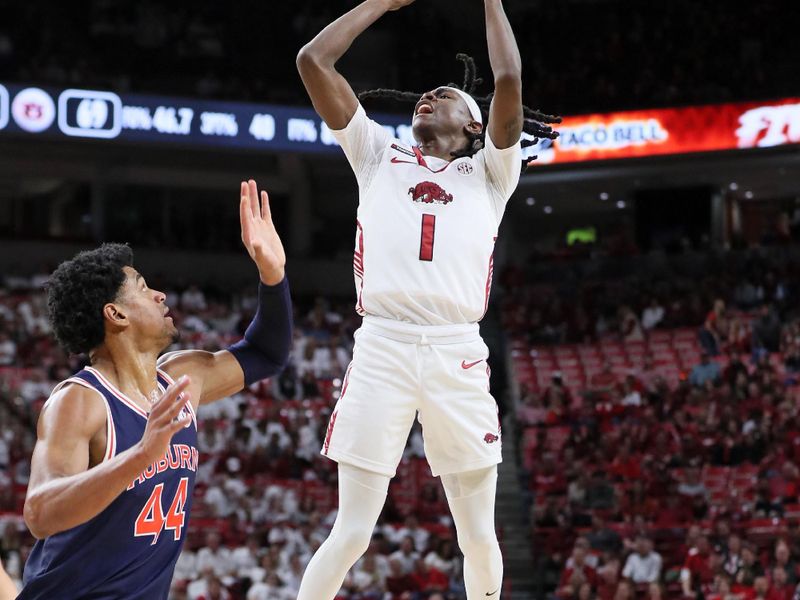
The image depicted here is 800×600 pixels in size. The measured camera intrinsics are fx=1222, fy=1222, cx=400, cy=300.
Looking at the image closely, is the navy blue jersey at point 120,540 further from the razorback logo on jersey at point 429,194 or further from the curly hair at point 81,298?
the razorback logo on jersey at point 429,194

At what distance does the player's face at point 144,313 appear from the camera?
4.19 m

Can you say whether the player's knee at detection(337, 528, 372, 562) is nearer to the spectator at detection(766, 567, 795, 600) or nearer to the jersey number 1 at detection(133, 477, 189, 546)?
the jersey number 1 at detection(133, 477, 189, 546)

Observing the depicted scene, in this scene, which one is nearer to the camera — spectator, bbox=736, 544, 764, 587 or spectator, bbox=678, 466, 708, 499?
spectator, bbox=736, 544, 764, 587

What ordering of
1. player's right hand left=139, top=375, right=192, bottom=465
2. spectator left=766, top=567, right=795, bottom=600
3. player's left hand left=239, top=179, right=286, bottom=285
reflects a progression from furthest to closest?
spectator left=766, top=567, right=795, bottom=600 → player's left hand left=239, top=179, right=286, bottom=285 → player's right hand left=139, top=375, right=192, bottom=465

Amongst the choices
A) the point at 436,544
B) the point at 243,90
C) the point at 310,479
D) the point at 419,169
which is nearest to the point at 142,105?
→ the point at 243,90

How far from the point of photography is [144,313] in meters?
4.20

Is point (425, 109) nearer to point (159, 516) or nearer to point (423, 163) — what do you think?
point (423, 163)

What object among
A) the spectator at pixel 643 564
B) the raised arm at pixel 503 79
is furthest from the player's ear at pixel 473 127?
the spectator at pixel 643 564

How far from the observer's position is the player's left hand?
15.1 feet

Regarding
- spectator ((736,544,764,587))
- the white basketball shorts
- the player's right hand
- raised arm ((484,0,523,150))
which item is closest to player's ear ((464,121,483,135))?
raised arm ((484,0,523,150))

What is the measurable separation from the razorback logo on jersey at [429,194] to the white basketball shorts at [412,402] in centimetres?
54

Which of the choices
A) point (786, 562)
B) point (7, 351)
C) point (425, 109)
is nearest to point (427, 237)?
point (425, 109)

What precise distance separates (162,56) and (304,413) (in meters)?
9.56

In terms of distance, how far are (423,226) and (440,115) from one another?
594mm
